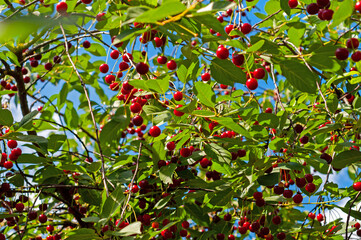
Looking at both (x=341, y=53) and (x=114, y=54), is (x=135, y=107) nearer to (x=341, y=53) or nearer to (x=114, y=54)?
(x=114, y=54)

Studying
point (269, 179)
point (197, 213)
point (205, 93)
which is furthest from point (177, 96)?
point (197, 213)

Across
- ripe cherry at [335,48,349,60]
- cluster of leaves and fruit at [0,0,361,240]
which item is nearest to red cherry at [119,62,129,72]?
cluster of leaves and fruit at [0,0,361,240]

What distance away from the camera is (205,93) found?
1610mm

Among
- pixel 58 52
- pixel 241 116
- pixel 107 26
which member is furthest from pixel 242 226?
pixel 58 52

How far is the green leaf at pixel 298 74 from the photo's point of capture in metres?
1.56

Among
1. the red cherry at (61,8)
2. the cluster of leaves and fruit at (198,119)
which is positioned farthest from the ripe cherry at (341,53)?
the red cherry at (61,8)

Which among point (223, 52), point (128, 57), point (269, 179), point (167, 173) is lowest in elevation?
point (167, 173)

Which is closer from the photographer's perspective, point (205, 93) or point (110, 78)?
point (205, 93)

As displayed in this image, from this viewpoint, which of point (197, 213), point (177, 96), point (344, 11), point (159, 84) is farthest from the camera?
point (197, 213)

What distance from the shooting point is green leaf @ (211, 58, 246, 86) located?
166 cm

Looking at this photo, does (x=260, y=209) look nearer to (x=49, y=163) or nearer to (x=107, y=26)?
(x=49, y=163)

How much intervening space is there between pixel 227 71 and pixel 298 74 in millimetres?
312

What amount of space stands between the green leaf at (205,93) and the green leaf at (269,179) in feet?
2.12

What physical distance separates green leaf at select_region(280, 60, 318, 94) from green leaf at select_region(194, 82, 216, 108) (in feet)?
1.06
